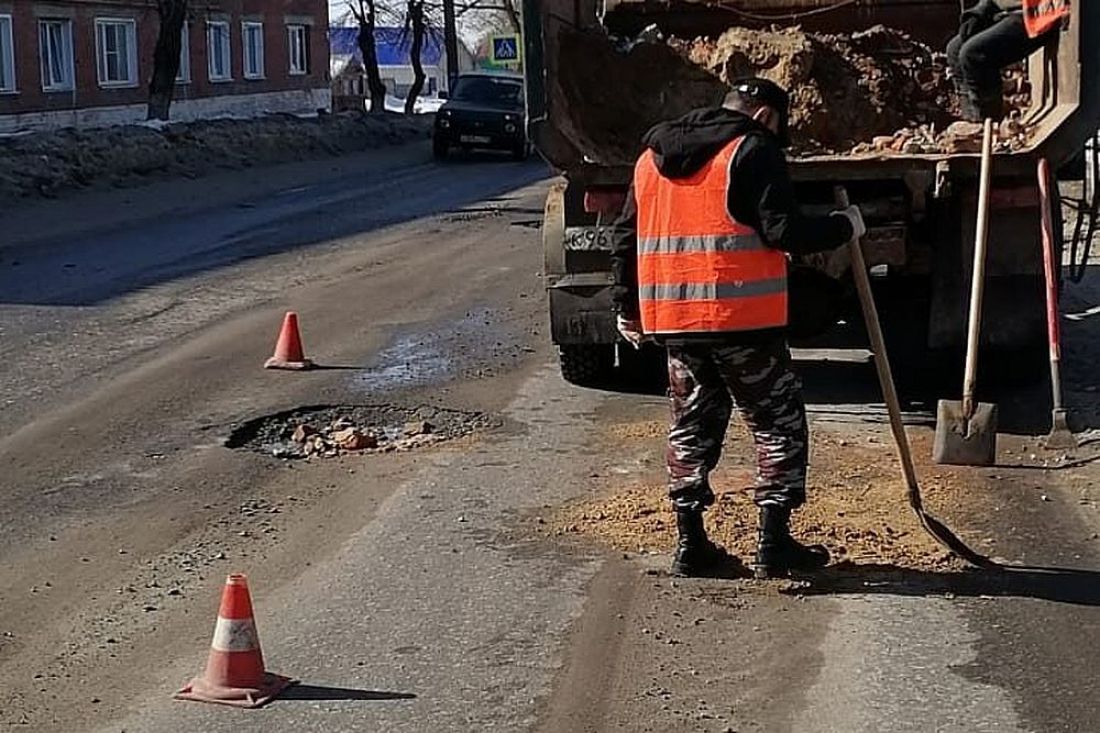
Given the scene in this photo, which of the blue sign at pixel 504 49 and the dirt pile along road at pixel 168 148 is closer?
the dirt pile along road at pixel 168 148

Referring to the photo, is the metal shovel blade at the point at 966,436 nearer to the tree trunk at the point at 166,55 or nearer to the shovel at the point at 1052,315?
the shovel at the point at 1052,315

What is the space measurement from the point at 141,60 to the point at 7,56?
23.3 ft

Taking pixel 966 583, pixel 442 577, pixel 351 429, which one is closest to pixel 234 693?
pixel 442 577

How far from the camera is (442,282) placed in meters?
14.3

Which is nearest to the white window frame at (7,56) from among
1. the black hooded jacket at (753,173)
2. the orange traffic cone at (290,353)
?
the orange traffic cone at (290,353)

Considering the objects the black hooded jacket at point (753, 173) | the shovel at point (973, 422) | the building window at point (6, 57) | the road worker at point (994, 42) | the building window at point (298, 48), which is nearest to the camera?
the black hooded jacket at point (753, 173)

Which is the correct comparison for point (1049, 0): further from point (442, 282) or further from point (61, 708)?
point (442, 282)

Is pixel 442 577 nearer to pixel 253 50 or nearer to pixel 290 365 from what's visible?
pixel 290 365

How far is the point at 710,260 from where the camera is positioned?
19.2 feet

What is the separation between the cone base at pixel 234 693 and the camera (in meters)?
4.86

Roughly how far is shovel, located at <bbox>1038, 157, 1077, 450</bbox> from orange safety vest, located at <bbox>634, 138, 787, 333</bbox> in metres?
2.50

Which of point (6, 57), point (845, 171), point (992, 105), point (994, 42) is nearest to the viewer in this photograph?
point (845, 171)

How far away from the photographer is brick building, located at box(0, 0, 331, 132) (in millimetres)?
39938

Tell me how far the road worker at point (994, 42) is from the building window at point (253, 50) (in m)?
45.3
